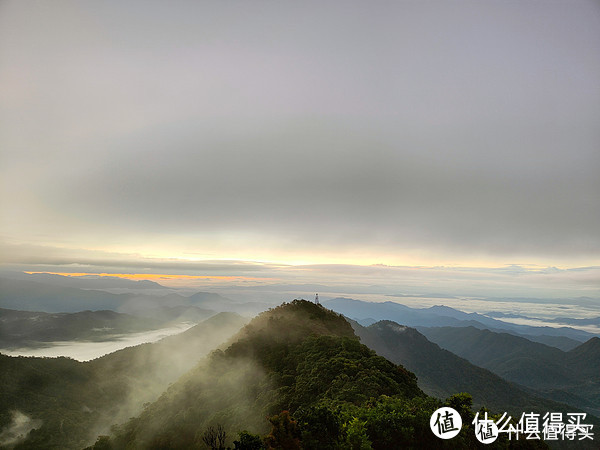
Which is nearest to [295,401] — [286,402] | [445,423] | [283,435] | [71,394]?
[286,402]

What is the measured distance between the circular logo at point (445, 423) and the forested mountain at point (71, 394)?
377ft

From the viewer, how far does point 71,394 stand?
11775 centimetres

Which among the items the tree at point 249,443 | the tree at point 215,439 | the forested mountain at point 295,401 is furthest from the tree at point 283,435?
the tree at point 215,439

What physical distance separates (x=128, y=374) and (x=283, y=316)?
127 m

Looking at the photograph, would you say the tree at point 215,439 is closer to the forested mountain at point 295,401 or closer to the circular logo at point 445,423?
the forested mountain at point 295,401

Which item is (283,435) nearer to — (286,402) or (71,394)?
(286,402)

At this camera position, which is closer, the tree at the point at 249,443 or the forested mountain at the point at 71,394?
the tree at the point at 249,443

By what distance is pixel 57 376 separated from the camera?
125 meters

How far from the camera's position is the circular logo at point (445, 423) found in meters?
16.8

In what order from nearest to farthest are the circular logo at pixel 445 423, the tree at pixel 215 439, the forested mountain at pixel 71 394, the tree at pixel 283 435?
the tree at pixel 283 435 → the tree at pixel 215 439 → the circular logo at pixel 445 423 → the forested mountain at pixel 71 394

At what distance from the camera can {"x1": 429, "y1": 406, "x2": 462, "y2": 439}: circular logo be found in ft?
55.2

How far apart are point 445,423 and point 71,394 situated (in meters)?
149

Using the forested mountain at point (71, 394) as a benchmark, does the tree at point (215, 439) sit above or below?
above

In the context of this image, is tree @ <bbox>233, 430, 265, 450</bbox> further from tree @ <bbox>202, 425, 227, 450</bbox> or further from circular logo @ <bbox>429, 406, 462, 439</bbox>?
circular logo @ <bbox>429, 406, 462, 439</bbox>
